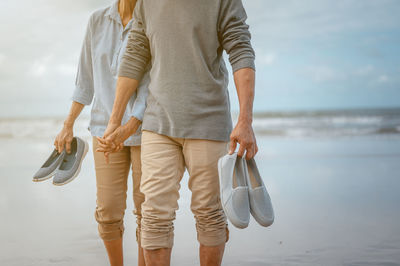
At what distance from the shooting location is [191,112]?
183 centimetres

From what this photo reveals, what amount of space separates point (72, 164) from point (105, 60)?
62 centimetres

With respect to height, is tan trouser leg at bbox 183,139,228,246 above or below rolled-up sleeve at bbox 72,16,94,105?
below

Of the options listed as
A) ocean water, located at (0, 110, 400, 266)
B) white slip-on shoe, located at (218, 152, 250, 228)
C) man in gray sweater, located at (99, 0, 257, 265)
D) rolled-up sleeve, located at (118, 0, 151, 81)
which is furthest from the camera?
ocean water, located at (0, 110, 400, 266)

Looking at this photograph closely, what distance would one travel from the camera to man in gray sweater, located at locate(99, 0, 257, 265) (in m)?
1.80

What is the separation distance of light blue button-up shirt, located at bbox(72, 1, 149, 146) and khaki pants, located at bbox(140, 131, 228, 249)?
316mm

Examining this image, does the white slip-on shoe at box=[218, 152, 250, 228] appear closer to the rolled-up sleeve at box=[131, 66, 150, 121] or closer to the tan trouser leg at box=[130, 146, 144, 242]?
the rolled-up sleeve at box=[131, 66, 150, 121]

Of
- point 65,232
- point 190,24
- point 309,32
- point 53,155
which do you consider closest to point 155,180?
point 190,24

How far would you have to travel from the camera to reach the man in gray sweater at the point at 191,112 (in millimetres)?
1804

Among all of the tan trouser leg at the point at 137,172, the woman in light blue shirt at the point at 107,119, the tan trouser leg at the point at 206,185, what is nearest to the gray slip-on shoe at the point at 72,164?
the woman in light blue shirt at the point at 107,119

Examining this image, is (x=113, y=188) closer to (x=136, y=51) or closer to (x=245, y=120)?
(x=136, y=51)

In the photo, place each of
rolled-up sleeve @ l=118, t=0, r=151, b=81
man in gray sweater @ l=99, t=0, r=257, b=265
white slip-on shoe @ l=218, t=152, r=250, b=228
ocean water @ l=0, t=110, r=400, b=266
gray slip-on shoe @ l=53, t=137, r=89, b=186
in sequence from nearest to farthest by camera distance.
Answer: white slip-on shoe @ l=218, t=152, r=250, b=228, man in gray sweater @ l=99, t=0, r=257, b=265, rolled-up sleeve @ l=118, t=0, r=151, b=81, gray slip-on shoe @ l=53, t=137, r=89, b=186, ocean water @ l=0, t=110, r=400, b=266

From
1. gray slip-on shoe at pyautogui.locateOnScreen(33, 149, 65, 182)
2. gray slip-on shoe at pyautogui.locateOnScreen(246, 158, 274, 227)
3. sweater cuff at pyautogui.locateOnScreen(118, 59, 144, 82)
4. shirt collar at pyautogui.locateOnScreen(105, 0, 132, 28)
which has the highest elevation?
shirt collar at pyautogui.locateOnScreen(105, 0, 132, 28)

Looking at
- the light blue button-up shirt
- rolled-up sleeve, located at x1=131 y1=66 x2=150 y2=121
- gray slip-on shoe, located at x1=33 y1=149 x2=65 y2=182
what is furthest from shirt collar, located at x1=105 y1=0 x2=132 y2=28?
gray slip-on shoe, located at x1=33 y1=149 x2=65 y2=182

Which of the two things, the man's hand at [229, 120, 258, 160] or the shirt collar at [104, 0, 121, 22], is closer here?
the man's hand at [229, 120, 258, 160]
